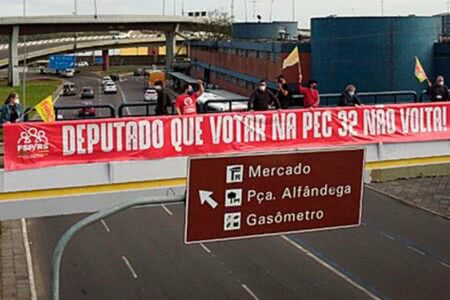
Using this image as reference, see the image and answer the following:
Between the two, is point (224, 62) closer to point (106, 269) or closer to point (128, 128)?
point (106, 269)

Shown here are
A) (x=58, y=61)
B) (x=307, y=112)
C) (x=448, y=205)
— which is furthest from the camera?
(x=58, y=61)

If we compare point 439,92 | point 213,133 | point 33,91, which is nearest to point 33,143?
point 213,133

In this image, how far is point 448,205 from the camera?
31.2 m

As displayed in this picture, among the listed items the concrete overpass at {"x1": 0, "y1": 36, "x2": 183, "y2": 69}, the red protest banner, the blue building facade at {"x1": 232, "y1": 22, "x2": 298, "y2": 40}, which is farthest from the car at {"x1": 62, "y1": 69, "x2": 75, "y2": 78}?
the red protest banner

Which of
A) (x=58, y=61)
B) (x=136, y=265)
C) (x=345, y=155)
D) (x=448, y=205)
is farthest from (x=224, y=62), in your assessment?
(x=345, y=155)

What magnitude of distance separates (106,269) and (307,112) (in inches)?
366

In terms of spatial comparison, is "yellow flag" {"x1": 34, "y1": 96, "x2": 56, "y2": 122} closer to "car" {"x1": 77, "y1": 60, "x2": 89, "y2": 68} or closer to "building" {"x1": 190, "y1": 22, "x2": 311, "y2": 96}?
"building" {"x1": 190, "y1": 22, "x2": 311, "y2": 96}

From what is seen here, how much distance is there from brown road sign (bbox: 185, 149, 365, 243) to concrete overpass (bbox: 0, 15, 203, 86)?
302 feet

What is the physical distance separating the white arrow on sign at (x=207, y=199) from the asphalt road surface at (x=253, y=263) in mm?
13345

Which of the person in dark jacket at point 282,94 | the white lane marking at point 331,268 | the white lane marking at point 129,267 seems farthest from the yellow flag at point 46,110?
the white lane marking at point 331,268

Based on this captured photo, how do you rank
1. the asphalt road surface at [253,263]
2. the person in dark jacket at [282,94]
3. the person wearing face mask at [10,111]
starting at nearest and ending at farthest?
1. the person wearing face mask at [10,111]
2. the person in dark jacket at [282,94]
3. the asphalt road surface at [253,263]

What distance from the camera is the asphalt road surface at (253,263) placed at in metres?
20.4

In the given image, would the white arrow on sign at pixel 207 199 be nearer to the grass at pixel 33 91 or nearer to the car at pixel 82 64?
the grass at pixel 33 91

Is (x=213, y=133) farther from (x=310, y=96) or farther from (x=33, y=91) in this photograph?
(x=33, y=91)
